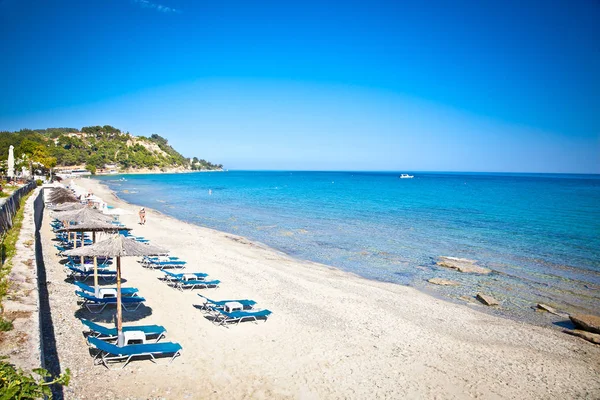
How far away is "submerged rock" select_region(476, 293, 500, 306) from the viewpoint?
13.8 m

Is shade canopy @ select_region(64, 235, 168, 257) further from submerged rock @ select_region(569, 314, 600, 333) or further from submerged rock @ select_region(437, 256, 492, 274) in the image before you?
submerged rock @ select_region(437, 256, 492, 274)

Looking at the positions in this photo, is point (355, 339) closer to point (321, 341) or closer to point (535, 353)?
point (321, 341)

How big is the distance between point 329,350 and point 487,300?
27.1 feet

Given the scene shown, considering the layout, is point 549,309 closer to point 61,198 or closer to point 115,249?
point 115,249

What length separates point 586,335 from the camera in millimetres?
10992

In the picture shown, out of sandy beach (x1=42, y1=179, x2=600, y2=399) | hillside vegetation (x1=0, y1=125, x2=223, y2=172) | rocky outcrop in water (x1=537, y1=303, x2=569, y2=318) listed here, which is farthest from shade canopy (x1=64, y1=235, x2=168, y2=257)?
hillside vegetation (x1=0, y1=125, x2=223, y2=172)

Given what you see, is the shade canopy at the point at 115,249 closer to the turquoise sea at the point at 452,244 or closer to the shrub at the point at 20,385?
the shrub at the point at 20,385

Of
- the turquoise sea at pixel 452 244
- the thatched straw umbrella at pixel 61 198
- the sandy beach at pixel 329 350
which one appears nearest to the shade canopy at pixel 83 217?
the sandy beach at pixel 329 350

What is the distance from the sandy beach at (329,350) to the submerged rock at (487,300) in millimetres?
1265

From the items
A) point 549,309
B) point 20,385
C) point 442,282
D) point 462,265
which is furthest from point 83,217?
point 462,265

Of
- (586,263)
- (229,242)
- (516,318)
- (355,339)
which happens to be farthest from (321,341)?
(586,263)

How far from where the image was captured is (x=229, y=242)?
23594 mm

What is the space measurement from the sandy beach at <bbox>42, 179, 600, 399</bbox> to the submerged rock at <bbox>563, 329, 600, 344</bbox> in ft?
0.91

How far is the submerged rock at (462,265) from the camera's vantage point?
18.4 meters
